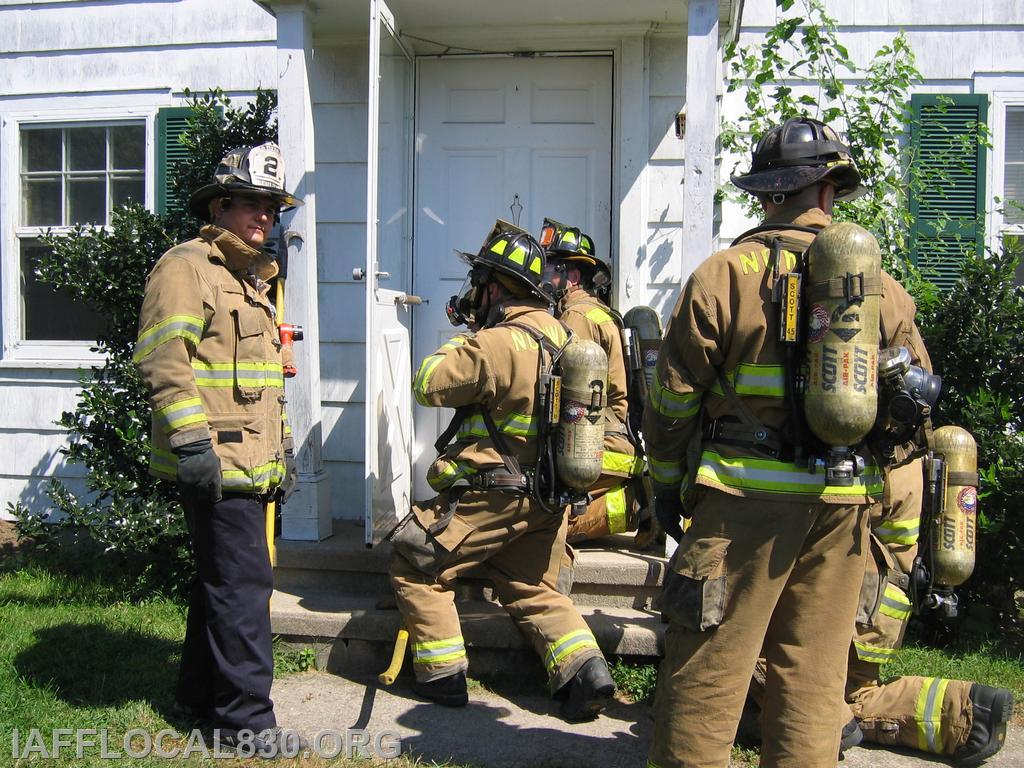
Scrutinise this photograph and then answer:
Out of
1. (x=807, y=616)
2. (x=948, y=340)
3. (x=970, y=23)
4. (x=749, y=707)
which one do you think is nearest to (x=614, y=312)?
(x=948, y=340)

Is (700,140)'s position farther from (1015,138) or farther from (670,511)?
(1015,138)

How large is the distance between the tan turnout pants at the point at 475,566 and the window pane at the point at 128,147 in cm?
409

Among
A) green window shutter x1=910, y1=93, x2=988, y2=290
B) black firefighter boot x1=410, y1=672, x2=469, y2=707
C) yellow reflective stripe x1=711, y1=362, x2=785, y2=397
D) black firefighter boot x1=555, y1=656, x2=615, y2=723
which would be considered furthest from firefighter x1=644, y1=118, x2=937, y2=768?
green window shutter x1=910, y1=93, x2=988, y2=290

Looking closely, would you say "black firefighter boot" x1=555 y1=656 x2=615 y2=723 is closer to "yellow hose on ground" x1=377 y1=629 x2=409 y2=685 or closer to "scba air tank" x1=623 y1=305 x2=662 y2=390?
"yellow hose on ground" x1=377 y1=629 x2=409 y2=685

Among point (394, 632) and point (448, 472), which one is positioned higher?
point (448, 472)

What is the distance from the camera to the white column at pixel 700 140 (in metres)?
4.68

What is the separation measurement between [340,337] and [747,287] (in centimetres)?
354

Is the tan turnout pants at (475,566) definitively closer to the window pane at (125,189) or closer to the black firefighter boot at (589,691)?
the black firefighter boot at (589,691)

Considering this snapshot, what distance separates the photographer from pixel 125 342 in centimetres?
552

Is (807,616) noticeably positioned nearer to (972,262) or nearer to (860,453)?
(860,453)

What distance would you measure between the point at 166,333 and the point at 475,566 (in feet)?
5.69

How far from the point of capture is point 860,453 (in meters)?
2.87

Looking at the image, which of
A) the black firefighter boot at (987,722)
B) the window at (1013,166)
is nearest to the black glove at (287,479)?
the black firefighter boot at (987,722)

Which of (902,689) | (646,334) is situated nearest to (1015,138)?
(646,334)
